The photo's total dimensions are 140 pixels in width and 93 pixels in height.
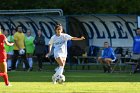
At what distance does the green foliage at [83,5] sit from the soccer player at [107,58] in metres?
10.6

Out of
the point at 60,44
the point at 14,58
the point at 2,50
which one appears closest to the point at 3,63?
the point at 2,50

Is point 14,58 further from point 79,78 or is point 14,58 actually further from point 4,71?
point 4,71

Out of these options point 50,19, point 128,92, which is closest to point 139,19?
point 50,19

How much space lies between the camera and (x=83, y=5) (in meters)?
46.0

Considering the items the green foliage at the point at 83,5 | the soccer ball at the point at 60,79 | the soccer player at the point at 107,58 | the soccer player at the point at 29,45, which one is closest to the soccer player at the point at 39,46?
the soccer player at the point at 29,45

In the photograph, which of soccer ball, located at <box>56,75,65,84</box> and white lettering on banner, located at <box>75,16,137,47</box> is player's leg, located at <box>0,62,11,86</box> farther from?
white lettering on banner, located at <box>75,16,137,47</box>

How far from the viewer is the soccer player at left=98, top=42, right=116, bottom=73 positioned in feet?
109

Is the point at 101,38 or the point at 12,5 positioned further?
the point at 12,5

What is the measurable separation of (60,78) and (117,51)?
14202 mm

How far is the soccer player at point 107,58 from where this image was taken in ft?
109

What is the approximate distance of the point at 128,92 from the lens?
18.6m

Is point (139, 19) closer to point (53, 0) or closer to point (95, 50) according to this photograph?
point (95, 50)

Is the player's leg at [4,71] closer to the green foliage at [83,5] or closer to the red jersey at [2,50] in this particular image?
the red jersey at [2,50]

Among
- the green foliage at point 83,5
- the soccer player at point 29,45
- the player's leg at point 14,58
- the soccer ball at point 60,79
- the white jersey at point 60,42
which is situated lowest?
the player's leg at point 14,58
